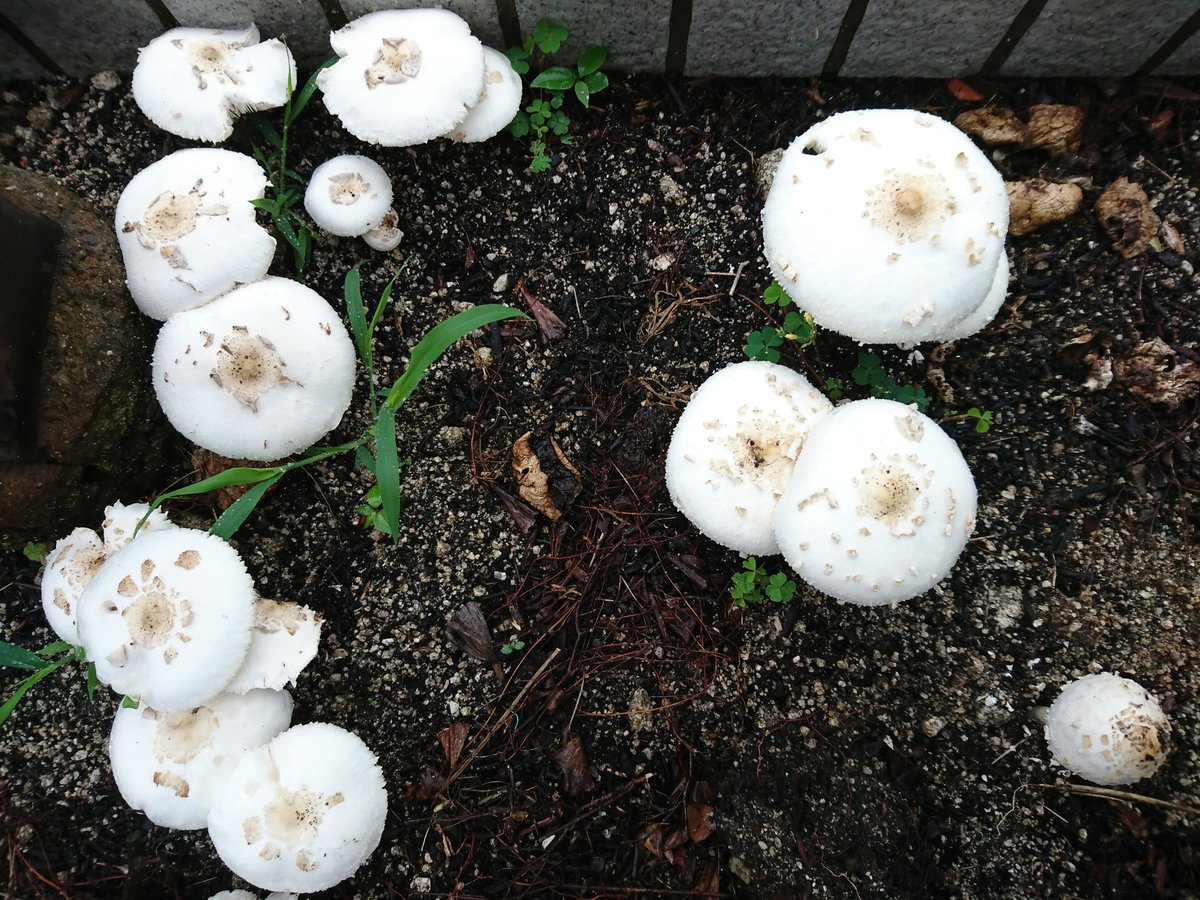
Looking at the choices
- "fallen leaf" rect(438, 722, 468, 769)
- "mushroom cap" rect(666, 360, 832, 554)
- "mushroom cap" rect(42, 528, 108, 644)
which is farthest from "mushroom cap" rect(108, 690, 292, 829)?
"mushroom cap" rect(666, 360, 832, 554)

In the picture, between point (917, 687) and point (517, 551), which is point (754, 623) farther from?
point (517, 551)

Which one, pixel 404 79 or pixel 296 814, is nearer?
pixel 296 814

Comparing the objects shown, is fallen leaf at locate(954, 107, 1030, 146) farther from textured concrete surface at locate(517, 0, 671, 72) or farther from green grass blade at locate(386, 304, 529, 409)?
green grass blade at locate(386, 304, 529, 409)

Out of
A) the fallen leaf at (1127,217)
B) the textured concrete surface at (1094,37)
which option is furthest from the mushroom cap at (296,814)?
the textured concrete surface at (1094,37)

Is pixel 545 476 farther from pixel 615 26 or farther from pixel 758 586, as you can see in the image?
pixel 615 26

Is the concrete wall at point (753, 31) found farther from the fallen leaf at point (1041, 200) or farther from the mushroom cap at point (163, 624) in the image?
the mushroom cap at point (163, 624)

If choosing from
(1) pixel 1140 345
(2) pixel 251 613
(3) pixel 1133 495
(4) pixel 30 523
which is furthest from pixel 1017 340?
(4) pixel 30 523

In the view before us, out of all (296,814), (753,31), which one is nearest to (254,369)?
(296,814)
